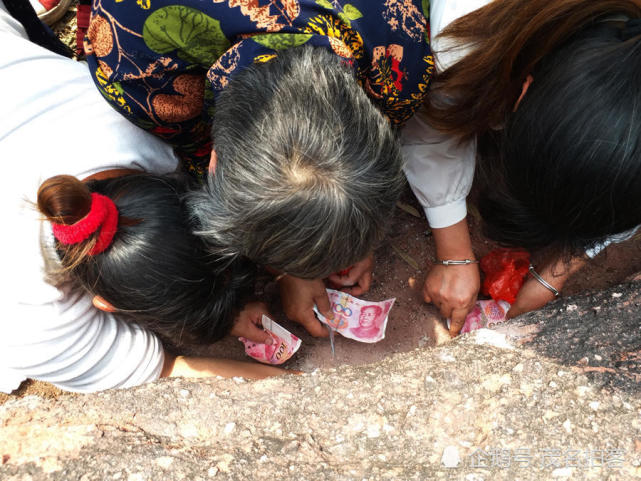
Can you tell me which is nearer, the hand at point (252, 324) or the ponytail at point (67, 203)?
the ponytail at point (67, 203)

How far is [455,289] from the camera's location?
1.73 m

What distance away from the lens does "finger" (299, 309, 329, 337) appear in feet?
5.80

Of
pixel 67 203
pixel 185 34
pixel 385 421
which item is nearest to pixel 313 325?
pixel 385 421

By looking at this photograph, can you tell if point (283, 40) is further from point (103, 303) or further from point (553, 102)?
point (103, 303)

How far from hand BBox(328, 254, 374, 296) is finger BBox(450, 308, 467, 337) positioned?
1.20 feet

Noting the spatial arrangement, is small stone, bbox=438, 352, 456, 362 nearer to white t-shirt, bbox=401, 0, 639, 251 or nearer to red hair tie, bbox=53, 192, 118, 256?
white t-shirt, bbox=401, 0, 639, 251

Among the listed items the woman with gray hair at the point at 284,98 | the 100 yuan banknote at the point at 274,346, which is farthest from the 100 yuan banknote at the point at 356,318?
the woman with gray hair at the point at 284,98

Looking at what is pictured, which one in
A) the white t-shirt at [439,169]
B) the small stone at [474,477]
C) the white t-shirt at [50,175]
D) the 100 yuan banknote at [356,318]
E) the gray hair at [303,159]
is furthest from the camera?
the 100 yuan banknote at [356,318]

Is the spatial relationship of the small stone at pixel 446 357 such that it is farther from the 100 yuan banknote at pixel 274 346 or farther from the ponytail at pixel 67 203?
the ponytail at pixel 67 203

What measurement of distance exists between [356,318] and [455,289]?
1.32 ft

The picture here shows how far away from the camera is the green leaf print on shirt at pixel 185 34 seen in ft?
3.09

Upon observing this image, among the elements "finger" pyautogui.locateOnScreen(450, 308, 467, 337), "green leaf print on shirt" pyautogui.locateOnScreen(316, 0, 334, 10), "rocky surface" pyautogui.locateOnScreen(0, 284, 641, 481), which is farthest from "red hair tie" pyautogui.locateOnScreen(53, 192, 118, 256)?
"finger" pyautogui.locateOnScreen(450, 308, 467, 337)

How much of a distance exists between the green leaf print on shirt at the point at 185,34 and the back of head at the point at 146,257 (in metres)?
0.35

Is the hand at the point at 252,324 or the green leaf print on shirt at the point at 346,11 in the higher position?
the green leaf print on shirt at the point at 346,11
